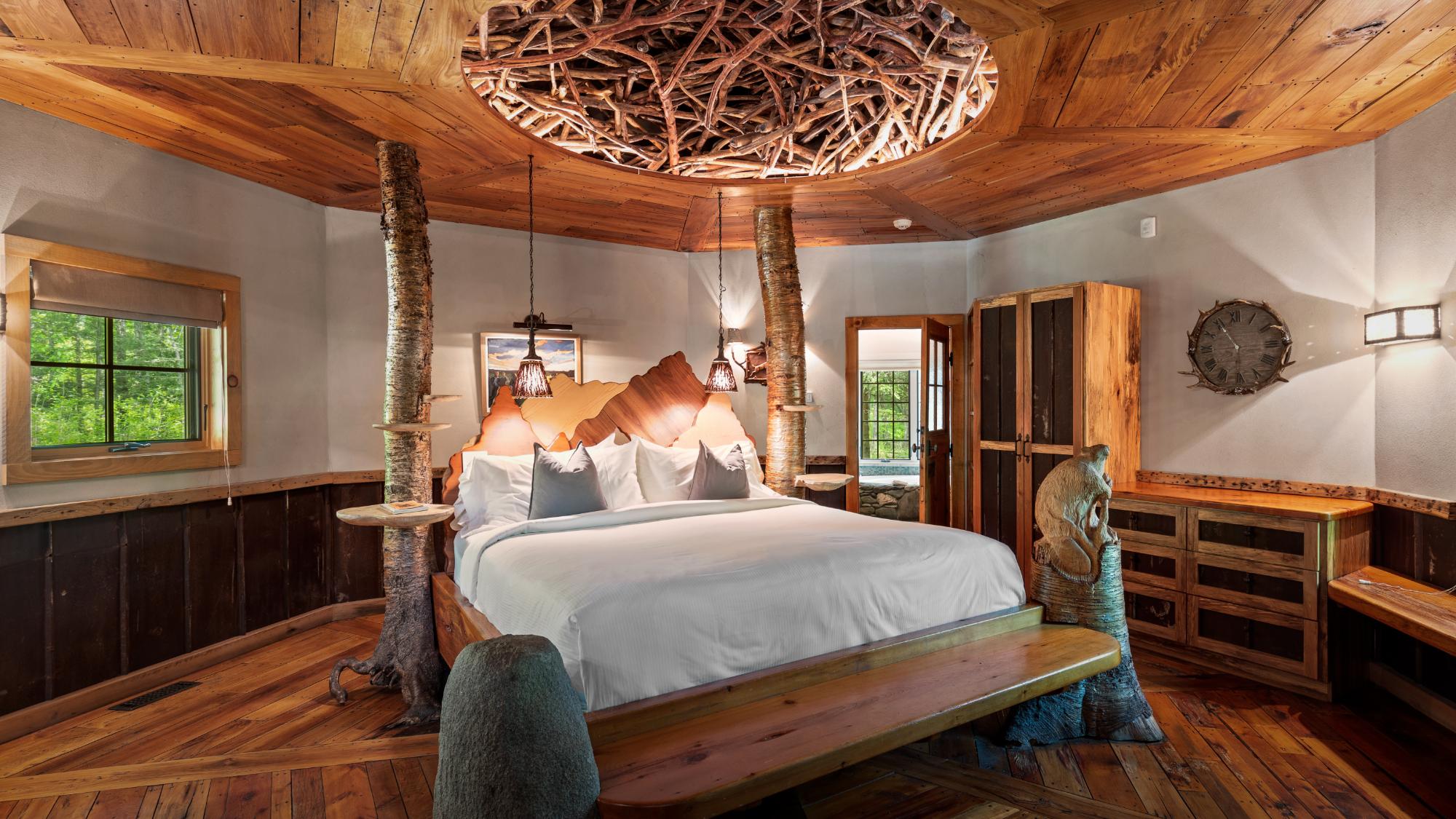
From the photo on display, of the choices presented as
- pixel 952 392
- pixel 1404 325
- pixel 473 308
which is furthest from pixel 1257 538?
pixel 473 308

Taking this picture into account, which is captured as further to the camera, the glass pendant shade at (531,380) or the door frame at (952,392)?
the door frame at (952,392)

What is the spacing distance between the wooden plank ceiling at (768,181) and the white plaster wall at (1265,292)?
0.19 meters

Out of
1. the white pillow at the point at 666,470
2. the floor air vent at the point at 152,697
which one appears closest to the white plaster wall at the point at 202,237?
the floor air vent at the point at 152,697

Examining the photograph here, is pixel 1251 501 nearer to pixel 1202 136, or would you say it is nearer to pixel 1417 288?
pixel 1417 288

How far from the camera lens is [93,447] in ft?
11.2

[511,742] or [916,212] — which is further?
[916,212]

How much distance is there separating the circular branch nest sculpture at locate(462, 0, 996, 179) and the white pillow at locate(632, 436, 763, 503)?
5.48 ft

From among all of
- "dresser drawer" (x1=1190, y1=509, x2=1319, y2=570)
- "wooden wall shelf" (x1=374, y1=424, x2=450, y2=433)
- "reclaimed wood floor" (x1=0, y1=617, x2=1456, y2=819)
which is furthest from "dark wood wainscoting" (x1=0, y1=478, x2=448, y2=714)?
"dresser drawer" (x1=1190, y1=509, x2=1319, y2=570)

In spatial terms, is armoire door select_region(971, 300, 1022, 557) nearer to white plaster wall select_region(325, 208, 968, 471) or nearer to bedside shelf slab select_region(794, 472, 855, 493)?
white plaster wall select_region(325, 208, 968, 471)

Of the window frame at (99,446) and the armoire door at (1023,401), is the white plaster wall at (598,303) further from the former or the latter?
the armoire door at (1023,401)

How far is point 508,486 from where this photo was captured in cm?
380

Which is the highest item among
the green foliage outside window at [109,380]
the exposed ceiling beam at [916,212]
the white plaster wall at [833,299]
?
the exposed ceiling beam at [916,212]

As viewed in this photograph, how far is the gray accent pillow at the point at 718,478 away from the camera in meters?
4.13

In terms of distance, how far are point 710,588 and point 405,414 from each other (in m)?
1.93
